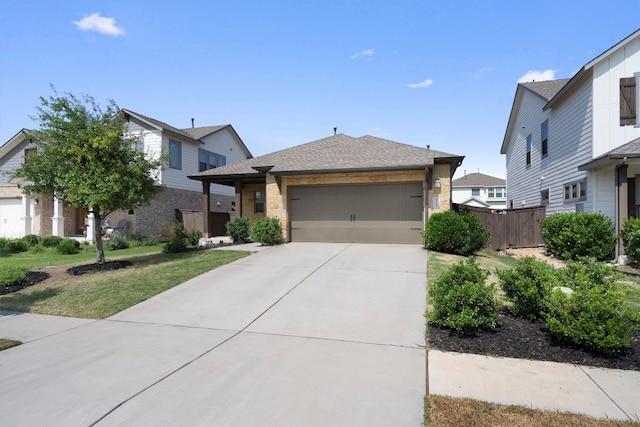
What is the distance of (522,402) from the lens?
323 cm

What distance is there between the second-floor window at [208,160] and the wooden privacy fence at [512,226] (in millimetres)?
16017

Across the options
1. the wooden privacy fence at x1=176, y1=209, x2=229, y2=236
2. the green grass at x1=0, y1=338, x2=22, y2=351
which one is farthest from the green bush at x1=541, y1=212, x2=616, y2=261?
the wooden privacy fence at x1=176, y1=209, x2=229, y2=236

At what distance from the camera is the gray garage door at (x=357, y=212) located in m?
13.0

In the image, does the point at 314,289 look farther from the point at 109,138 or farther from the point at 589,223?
the point at 589,223

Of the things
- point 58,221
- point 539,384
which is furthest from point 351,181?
point 58,221

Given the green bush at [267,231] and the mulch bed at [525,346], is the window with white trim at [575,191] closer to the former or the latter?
the mulch bed at [525,346]

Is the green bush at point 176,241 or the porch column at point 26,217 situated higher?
the porch column at point 26,217

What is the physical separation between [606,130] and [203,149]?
2048cm

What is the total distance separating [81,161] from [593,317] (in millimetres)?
11656

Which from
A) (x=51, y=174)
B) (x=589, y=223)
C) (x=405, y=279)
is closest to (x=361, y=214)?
(x=405, y=279)

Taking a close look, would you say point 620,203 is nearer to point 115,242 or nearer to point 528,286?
point 528,286

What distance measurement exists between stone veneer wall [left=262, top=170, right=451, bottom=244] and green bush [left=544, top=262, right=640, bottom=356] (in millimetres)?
7906

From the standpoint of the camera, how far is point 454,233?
10.9 metres

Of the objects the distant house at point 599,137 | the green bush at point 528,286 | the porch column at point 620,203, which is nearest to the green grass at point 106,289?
the green bush at point 528,286
